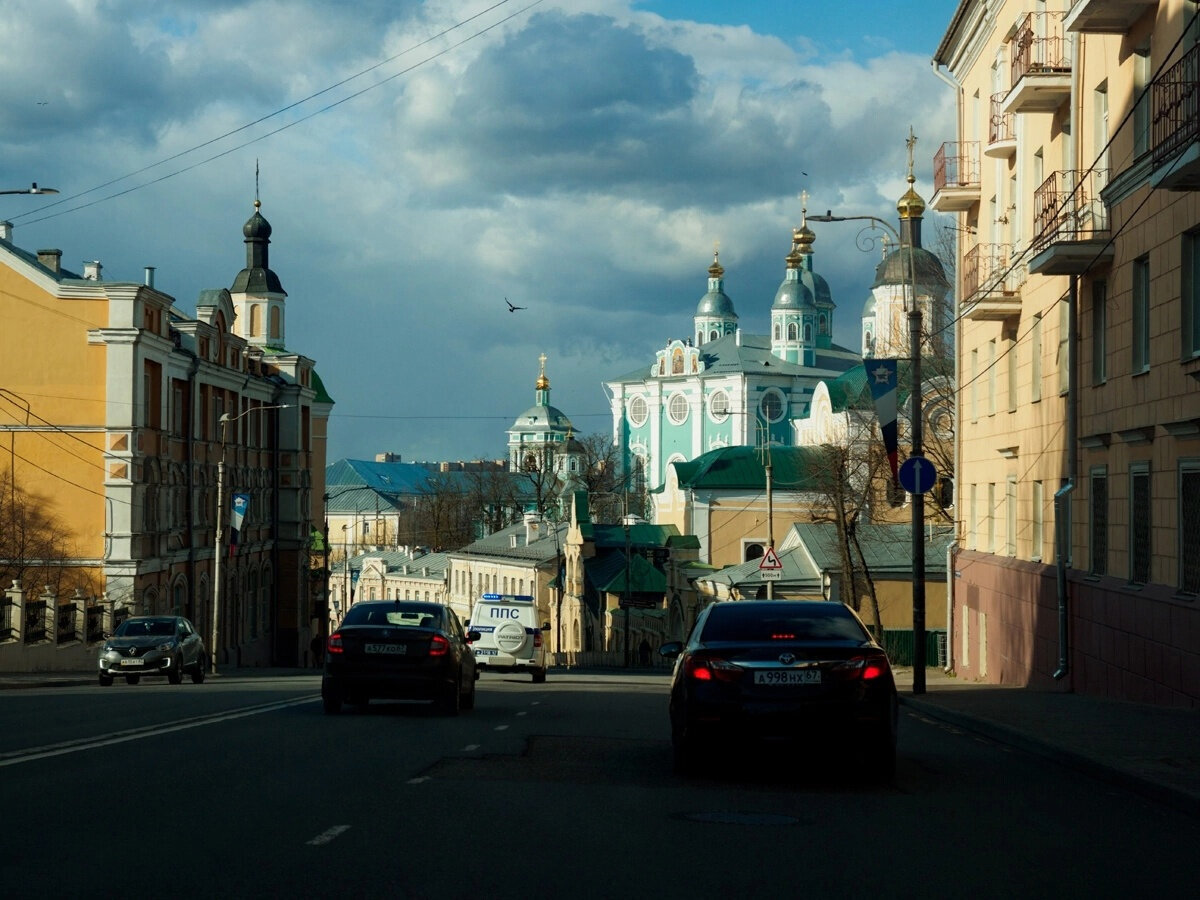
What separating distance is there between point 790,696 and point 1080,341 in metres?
15.5

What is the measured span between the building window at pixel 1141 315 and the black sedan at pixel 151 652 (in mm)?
20007

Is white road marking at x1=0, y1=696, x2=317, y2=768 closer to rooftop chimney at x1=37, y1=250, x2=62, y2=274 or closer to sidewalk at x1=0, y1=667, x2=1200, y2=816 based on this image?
sidewalk at x1=0, y1=667, x2=1200, y2=816

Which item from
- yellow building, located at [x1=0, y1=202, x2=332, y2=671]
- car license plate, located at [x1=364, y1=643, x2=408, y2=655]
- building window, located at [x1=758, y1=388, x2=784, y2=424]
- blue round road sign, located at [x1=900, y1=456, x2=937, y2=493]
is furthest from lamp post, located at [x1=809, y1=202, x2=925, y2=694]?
building window, located at [x1=758, y1=388, x2=784, y2=424]

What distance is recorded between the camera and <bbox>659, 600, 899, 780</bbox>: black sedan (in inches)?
464

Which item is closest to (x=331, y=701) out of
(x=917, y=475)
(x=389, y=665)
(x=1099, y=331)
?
(x=389, y=665)

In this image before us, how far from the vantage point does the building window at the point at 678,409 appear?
14125 centimetres

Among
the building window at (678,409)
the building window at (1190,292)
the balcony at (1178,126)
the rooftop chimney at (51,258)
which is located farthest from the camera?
the building window at (678,409)

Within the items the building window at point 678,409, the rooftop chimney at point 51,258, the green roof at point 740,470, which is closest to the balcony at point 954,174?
the rooftop chimney at point 51,258

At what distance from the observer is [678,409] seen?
142 m

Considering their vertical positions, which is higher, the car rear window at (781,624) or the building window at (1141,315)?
the building window at (1141,315)

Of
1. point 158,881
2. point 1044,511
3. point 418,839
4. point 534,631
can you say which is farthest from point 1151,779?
point 534,631

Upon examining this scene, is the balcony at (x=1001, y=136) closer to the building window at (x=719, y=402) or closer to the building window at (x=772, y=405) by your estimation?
the building window at (x=719, y=402)

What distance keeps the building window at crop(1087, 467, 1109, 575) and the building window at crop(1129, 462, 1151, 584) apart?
142 centimetres

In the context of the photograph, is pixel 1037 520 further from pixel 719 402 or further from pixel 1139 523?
pixel 719 402
